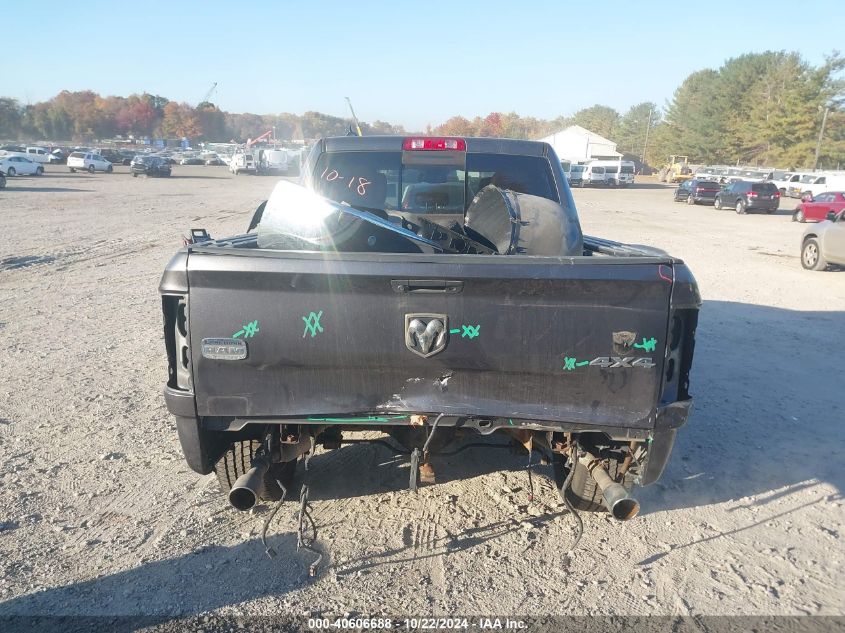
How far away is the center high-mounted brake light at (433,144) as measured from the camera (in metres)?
4.93

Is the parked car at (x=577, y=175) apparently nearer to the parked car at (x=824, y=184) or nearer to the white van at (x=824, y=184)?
the white van at (x=824, y=184)

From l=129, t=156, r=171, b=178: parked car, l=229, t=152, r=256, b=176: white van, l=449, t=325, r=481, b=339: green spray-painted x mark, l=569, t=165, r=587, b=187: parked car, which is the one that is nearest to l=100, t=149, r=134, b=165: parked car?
l=229, t=152, r=256, b=176: white van

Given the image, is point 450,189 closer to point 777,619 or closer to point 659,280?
point 659,280

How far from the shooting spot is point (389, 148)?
497 centimetres

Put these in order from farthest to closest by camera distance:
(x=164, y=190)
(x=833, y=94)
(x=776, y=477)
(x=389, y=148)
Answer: (x=833, y=94), (x=164, y=190), (x=389, y=148), (x=776, y=477)

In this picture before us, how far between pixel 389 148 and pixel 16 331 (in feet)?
17.1

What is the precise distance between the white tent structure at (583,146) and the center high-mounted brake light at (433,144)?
81923 millimetres

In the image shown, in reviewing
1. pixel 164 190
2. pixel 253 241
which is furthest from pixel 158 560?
pixel 164 190

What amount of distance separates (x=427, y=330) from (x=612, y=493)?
1225 mm

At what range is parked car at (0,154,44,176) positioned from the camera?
135 ft

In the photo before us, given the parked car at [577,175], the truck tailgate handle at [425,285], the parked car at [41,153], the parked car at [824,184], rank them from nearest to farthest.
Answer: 1. the truck tailgate handle at [425,285]
2. the parked car at [824,184]
3. the parked car at [41,153]
4. the parked car at [577,175]

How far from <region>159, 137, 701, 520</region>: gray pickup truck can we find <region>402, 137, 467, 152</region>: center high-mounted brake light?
1498mm

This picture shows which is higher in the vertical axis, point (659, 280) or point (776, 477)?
point (659, 280)

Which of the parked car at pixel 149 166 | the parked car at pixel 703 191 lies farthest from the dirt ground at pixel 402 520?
the parked car at pixel 149 166
